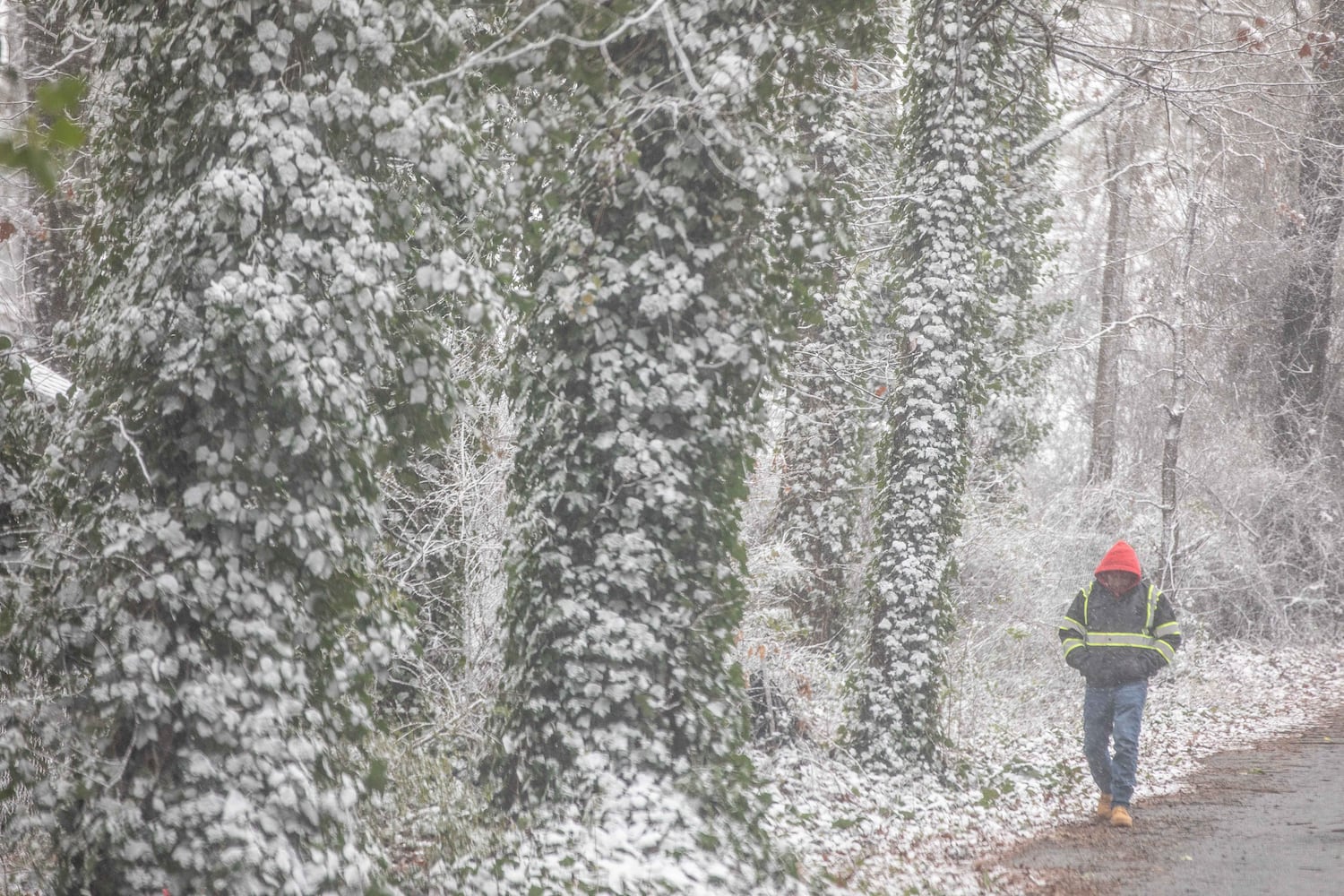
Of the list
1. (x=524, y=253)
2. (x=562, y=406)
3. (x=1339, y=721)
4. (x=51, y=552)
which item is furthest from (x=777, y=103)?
(x=1339, y=721)

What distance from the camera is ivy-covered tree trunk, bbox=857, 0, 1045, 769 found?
9922 mm

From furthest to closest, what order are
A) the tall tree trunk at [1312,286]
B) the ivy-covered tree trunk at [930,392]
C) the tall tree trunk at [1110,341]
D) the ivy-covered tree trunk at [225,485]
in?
the tall tree trunk at [1110,341], the tall tree trunk at [1312,286], the ivy-covered tree trunk at [930,392], the ivy-covered tree trunk at [225,485]

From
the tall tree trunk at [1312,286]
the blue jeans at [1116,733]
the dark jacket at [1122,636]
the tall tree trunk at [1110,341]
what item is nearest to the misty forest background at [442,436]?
the dark jacket at [1122,636]

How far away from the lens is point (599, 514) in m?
5.97

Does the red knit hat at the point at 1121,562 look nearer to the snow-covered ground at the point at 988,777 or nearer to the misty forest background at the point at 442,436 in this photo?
the misty forest background at the point at 442,436

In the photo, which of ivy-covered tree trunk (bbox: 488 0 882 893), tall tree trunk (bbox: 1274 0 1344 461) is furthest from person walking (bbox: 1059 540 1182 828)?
tall tree trunk (bbox: 1274 0 1344 461)

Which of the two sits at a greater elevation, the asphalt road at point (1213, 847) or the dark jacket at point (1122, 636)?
the dark jacket at point (1122, 636)

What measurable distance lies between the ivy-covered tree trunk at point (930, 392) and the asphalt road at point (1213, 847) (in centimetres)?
197

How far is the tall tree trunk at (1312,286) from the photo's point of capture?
65.3ft

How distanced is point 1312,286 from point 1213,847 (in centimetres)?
1658

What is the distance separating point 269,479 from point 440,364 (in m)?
1.15

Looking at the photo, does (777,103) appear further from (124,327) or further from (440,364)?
(124,327)

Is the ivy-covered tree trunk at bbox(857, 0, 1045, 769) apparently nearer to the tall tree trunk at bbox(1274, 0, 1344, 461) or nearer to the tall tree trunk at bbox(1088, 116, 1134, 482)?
the tall tree trunk at bbox(1088, 116, 1134, 482)

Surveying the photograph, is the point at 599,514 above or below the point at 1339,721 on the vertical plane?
above
